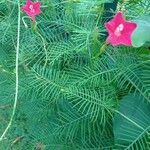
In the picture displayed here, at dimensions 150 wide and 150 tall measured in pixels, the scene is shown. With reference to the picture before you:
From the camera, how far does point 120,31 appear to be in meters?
1.05

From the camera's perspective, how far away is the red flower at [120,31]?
105cm

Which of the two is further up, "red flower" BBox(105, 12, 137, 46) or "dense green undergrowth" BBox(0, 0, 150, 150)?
"red flower" BBox(105, 12, 137, 46)

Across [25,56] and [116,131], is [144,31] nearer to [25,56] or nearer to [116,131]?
[116,131]

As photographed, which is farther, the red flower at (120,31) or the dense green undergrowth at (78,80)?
the dense green undergrowth at (78,80)

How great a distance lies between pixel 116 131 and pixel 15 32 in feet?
2.01

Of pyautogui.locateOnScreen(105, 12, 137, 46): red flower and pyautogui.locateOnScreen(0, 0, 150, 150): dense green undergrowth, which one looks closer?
pyautogui.locateOnScreen(105, 12, 137, 46): red flower

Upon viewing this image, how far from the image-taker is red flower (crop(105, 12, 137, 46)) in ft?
3.43

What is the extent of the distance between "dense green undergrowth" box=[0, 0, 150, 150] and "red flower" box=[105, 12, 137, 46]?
46 millimetres

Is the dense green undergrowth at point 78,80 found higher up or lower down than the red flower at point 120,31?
lower down

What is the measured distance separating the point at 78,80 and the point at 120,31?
0.78ft

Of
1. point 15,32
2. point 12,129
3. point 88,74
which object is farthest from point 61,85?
point 12,129

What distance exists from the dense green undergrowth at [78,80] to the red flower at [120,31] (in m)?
0.05

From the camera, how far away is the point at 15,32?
4.98 ft

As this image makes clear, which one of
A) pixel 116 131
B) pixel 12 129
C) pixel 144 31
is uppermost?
pixel 144 31
